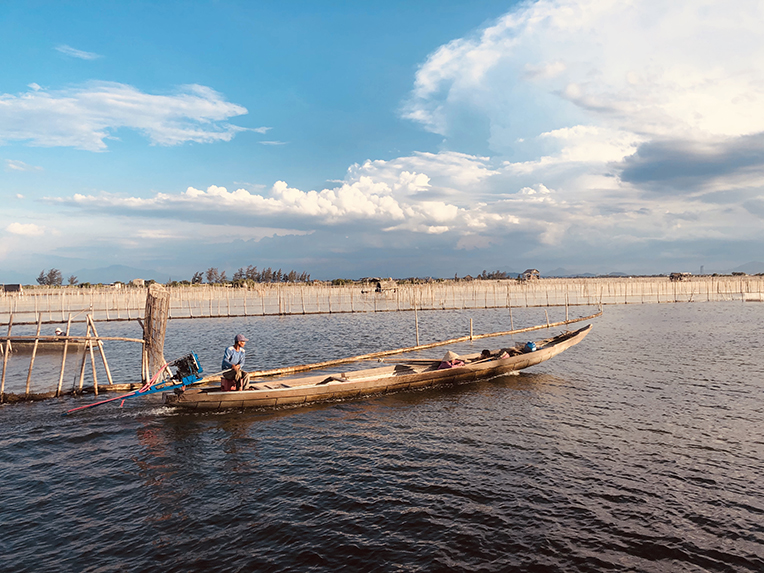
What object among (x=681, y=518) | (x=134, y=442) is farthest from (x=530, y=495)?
(x=134, y=442)

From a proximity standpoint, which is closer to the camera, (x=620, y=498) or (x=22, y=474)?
(x=620, y=498)

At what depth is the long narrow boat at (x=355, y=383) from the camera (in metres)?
11.1

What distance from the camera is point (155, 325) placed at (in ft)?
41.1

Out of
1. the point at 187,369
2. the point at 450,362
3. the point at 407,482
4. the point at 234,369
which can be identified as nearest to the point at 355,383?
the point at 234,369

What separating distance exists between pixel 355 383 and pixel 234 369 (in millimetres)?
3382

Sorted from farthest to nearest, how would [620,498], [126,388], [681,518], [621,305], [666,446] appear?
[621,305] < [126,388] < [666,446] < [620,498] < [681,518]

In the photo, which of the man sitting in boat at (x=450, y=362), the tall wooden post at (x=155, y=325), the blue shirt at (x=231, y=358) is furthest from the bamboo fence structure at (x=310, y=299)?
the blue shirt at (x=231, y=358)

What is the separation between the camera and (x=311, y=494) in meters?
7.05

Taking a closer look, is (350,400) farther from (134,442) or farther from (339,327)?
(339,327)

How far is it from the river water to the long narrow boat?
1.37 ft

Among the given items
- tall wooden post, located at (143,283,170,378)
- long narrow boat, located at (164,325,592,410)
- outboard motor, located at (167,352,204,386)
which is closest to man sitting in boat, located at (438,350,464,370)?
long narrow boat, located at (164,325,592,410)

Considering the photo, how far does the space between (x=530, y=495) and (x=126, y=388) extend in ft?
37.6

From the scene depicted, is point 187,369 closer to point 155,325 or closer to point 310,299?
point 155,325

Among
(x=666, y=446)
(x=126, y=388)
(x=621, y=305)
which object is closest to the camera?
(x=666, y=446)
